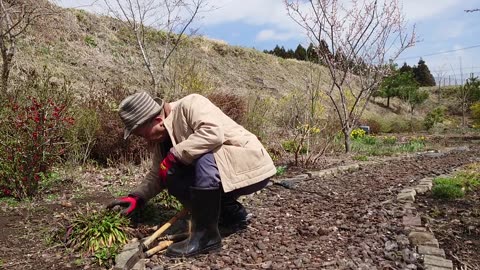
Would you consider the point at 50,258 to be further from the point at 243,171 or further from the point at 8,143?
the point at 8,143

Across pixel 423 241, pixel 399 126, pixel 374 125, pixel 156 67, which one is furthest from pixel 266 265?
pixel 399 126

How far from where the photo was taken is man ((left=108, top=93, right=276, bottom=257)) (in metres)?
2.35

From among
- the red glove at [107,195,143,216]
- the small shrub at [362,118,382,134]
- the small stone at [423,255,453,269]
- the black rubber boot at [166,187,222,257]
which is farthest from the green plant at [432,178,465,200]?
the small shrub at [362,118,382,134]

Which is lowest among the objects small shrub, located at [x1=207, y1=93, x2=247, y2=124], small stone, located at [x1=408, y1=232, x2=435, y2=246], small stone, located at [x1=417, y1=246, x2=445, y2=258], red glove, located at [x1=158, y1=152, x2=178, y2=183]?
small stone, located at [x1=417, y1=246, x2=445, y2=258]

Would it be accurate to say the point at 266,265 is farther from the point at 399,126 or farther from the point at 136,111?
the point at 399,126

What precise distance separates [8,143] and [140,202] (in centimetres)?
156

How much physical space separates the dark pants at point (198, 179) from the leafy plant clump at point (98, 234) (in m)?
0.43

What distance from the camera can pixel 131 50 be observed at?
1425cm

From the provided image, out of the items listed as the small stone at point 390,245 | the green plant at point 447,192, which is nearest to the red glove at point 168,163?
the small stone at point 390,245

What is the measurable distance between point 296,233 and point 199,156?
3.10 ft

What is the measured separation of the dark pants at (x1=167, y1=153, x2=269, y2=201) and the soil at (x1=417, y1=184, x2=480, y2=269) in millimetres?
1341

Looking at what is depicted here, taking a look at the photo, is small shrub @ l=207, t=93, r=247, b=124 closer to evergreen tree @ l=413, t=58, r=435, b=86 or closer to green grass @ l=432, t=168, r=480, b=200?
green grass @ l=432, t=168, r=480, b=200

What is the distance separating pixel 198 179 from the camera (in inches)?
93.0

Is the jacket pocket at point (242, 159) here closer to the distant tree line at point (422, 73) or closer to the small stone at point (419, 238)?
the small stone at point (419, 238)
